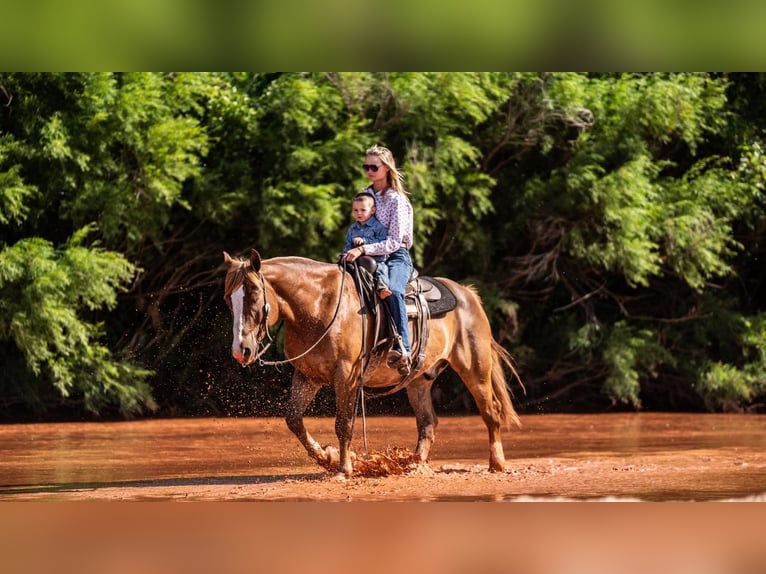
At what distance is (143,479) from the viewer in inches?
403

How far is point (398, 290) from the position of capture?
32.2ft

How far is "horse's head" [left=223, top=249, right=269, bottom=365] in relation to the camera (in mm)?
8922

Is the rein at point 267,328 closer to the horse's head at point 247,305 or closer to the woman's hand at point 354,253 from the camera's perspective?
the horse's head at point 247,305

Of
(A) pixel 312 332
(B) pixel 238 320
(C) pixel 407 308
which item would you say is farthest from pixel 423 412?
(B) pixel 238 320

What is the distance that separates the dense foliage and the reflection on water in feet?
3.20

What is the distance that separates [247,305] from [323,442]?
443cm

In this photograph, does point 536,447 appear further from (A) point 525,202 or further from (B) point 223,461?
(A) point 525,202

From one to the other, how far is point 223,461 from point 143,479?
5.68 ft

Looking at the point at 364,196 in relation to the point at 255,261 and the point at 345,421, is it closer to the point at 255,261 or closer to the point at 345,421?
the point at 255,261

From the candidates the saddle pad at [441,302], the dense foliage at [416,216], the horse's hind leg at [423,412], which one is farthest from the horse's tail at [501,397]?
the dense foliage at [416,216]

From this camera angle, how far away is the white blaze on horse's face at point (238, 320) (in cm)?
888
